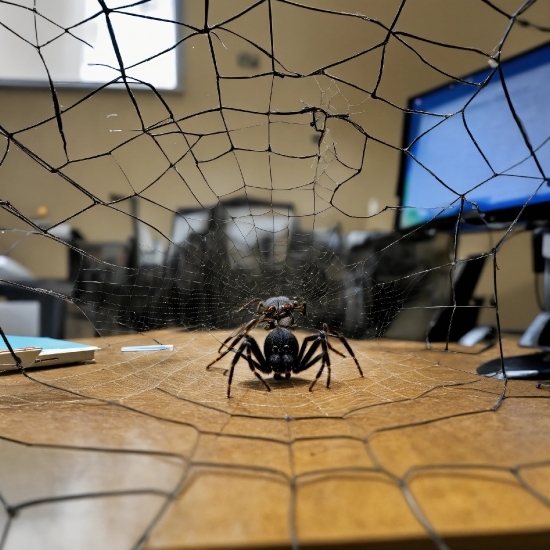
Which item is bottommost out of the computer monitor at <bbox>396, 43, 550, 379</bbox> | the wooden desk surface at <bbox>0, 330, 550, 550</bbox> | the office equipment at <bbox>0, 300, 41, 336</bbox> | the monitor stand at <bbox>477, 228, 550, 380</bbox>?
the wooden desk surface at <bbox>0, 330, 550, 550</bbox>

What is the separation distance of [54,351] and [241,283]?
1.03ft

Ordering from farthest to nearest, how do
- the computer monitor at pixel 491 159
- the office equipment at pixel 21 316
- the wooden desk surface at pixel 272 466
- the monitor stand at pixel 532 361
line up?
the office equipment at pixel 21 316 < the computer monitor at pixel 491 159 < the monitor stand at pixel 532 361 < the wooden desk surface at pixel 272 466

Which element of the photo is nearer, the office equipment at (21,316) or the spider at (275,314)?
the spider at (275,314)

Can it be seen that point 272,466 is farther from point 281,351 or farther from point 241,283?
point 241,283

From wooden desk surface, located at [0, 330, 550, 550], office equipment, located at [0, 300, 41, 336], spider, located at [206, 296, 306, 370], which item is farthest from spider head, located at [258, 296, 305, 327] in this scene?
office equipment, located at [0, 300, 41, 336]

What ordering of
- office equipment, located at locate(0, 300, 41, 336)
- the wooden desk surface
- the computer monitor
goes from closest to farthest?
1. the wooden desk surface
2. the computer monitor
3. office equipment, located at locate(0, 300, 41, 336)

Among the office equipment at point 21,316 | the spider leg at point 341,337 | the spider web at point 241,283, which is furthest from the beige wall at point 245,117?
the spider leg at point 341,337

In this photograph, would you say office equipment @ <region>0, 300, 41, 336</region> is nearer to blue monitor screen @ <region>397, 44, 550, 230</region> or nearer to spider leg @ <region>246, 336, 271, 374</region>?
spider leg @ <region>246, 336, 271, 374</region>

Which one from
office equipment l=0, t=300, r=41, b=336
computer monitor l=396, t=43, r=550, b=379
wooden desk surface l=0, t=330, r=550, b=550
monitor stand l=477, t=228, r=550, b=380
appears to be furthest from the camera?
office equipment l=0, t=300, r=41, b=336

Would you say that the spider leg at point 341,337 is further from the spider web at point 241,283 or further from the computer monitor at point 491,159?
the computer monitor at point 491,159

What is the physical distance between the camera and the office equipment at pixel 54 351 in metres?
0.57

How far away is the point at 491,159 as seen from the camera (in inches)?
30.8

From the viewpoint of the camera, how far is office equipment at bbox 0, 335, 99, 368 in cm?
57

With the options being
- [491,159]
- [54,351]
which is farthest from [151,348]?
[491,159]
